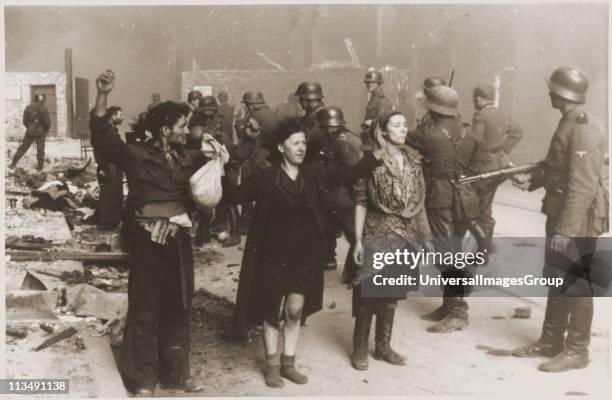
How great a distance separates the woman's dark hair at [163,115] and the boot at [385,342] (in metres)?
1.89

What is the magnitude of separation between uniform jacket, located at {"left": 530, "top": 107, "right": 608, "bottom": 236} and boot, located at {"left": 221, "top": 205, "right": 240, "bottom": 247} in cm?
472

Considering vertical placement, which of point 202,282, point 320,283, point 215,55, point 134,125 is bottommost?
point 202,282

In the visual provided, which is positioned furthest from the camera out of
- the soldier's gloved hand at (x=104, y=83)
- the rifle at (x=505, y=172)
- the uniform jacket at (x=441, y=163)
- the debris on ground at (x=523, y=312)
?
the debris on ground at (x=523, y=312)

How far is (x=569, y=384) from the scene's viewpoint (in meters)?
4.29

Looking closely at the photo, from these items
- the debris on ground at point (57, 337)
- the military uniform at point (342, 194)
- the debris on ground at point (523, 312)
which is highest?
the military uniform at point (342, 194)

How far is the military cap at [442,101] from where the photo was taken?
5.31 m

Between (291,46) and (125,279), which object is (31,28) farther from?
(125,279)

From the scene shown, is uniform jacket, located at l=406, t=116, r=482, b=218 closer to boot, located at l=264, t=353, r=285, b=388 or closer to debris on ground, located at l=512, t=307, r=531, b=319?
debris on ground, located at l=512, t=307, r=531, b=319

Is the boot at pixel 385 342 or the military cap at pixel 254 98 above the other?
the military cap at pixel 254 98

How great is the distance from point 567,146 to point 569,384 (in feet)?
4.88

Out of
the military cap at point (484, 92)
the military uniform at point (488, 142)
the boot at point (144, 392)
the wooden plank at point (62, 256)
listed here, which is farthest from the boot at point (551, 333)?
the wooden plank at point (62, 256)

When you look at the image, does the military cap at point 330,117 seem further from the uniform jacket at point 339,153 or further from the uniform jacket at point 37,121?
the uniform jacket at point 37,121

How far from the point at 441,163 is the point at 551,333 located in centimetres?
154

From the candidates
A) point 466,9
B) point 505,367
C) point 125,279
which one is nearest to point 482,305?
point 505,367
